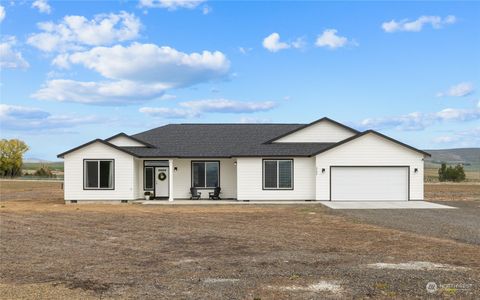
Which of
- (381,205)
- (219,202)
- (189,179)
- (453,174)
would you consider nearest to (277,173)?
(219,202)

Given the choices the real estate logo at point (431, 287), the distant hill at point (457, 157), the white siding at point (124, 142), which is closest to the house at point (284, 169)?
the white siding at point (124, 142)

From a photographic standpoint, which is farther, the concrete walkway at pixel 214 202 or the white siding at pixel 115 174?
the white siding at pixel 115 174

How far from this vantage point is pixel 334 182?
24688 millimetres

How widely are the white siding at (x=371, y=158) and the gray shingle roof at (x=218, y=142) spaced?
1018mm

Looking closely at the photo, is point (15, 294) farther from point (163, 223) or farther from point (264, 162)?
point (264, 162)

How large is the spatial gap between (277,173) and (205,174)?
156 inches

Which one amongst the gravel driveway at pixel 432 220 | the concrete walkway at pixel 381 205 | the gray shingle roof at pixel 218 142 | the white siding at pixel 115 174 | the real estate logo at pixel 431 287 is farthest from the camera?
the gray shingle roof at pixel 218 142

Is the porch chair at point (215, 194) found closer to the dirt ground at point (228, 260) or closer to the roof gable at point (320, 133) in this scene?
the roof gable at point (320, 133)

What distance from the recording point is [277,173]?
2495 cm

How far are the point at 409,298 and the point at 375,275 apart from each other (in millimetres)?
1339

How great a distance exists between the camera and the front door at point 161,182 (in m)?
26.5

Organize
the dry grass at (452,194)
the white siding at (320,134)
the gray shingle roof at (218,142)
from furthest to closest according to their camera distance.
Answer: the dry grass at (452,194) < the white siding at (320,134) < the gray shingle roof at (218,142)

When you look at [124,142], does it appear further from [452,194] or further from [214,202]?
[452,194]

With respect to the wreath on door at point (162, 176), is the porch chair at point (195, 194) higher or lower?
lower
